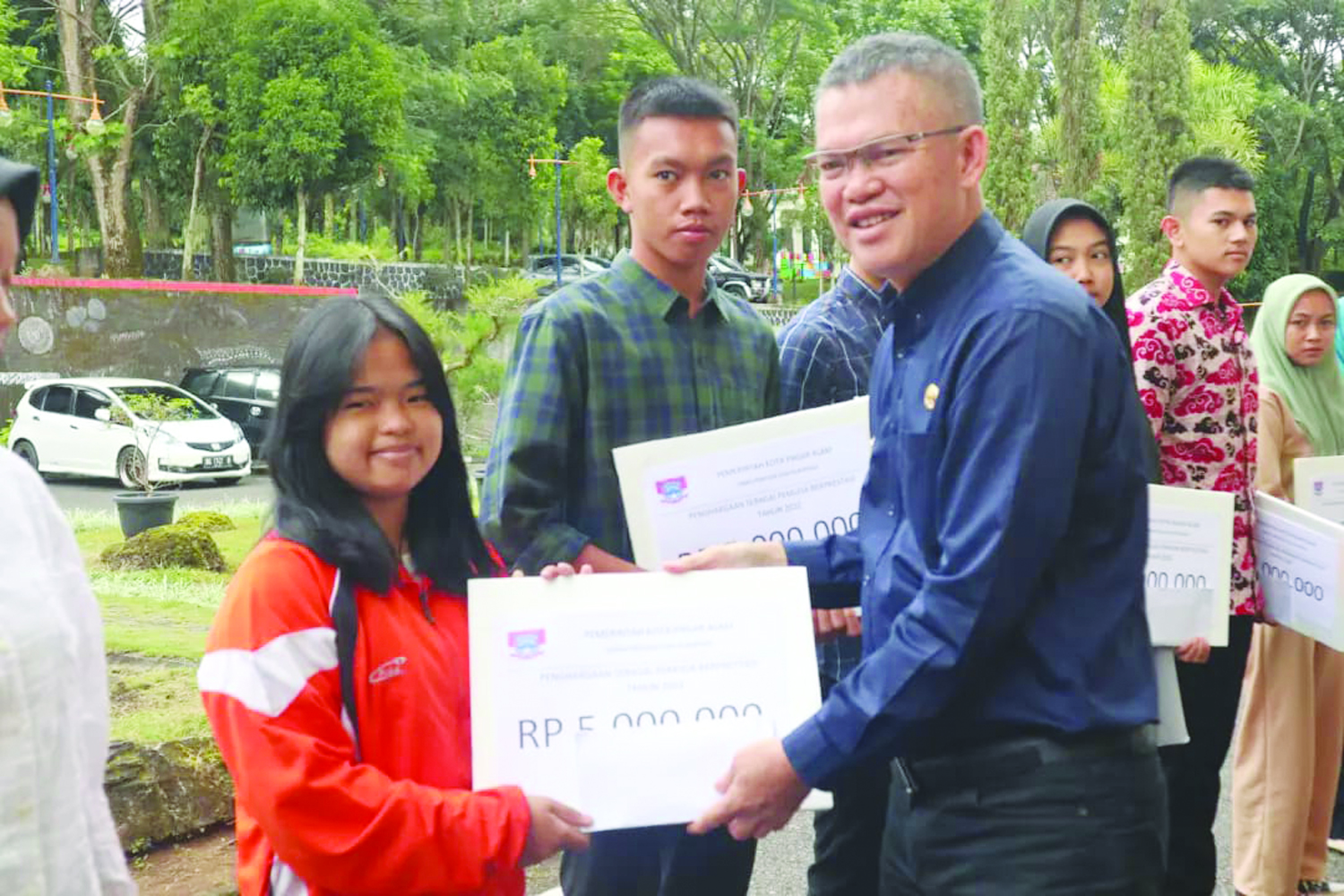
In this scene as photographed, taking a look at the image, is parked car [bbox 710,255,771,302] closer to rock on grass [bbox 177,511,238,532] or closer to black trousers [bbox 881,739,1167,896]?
rock on grass [bbox 177,511,238,532]

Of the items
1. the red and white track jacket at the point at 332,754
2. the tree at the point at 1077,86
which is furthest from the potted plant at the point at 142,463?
the tree at the point at 1077,86

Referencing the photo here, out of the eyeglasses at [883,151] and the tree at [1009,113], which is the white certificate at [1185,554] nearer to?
the eyeglasses at [883,151]

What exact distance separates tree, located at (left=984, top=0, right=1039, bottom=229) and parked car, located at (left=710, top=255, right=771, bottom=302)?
8354 mm

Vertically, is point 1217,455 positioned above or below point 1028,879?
above

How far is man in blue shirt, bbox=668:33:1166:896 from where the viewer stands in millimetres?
1952

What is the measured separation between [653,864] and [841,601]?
641mm

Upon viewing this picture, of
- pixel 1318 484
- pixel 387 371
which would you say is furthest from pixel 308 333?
pixel 1318 484

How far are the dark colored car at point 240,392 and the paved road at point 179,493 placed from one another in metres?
0.85

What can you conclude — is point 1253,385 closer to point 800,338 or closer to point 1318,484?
point 1318,484

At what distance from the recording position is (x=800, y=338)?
3291mm

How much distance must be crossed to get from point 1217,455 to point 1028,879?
7.01 feet

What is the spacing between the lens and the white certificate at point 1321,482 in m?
4.05

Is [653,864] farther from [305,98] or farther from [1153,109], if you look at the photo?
[1153,109]

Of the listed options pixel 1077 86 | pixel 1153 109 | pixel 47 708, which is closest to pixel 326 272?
pixel 1077 86
